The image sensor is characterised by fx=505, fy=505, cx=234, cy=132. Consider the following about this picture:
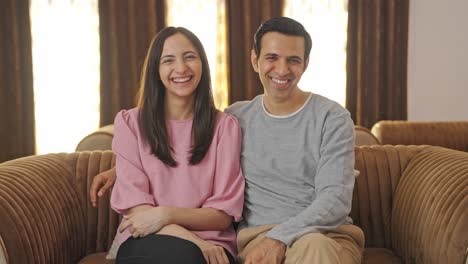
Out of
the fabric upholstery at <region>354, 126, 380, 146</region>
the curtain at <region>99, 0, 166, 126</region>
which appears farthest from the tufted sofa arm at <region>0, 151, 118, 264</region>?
the curtain at <region>99, 0, 166, 126</region>

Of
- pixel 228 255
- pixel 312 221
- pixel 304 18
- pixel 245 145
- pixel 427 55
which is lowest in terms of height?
pixel 228 255

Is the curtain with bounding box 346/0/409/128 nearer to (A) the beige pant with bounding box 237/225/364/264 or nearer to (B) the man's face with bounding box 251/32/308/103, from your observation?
(B) the man's face with bounding box 251/32/308/103

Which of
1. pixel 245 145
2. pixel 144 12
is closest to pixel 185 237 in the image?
pixel 245 145

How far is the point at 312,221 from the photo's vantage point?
4.92ft

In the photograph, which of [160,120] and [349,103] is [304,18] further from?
[160,120]

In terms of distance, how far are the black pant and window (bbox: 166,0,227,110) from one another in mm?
2806

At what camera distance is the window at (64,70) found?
4.16m

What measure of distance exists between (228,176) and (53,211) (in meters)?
0.61

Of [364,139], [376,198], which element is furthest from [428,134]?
[376,198]

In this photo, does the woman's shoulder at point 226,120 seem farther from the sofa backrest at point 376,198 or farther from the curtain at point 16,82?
the curtain at point 16,82

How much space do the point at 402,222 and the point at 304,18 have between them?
2.79 meters

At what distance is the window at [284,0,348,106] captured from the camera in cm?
427

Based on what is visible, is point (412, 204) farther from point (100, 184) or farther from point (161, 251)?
point (100, 184)

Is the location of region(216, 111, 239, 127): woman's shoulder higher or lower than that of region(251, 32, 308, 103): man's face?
lower
